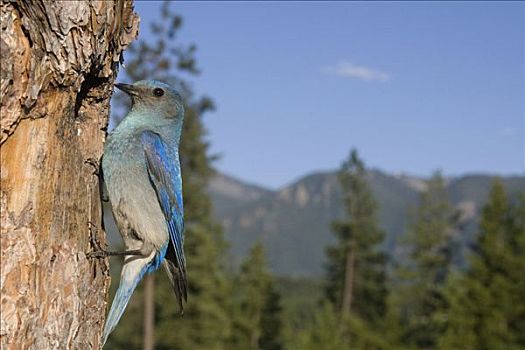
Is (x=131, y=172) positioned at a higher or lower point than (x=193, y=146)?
lower

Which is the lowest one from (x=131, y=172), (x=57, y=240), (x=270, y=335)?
(x=270, y=335)

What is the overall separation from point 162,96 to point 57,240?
169cm

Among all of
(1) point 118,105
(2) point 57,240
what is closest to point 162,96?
(2) point 57,240

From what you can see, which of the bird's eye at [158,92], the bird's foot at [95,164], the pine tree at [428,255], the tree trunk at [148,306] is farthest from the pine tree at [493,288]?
the bird's foot at [95,164]

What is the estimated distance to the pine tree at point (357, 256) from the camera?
137 feet

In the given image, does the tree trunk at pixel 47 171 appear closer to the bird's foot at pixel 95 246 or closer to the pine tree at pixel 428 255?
the bird's foot at pixel 95 246

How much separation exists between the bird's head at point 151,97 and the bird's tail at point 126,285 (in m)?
1.15

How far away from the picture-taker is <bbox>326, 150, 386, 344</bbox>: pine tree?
1645 inches

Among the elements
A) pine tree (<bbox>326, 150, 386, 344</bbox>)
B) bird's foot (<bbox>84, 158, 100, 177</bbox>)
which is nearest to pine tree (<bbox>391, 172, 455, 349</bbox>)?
pine tree (<bbox>326, 150, 386, 344</bbox>)

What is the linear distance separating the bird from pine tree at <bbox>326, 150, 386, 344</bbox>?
36.0 m

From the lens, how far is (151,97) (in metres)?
5.93

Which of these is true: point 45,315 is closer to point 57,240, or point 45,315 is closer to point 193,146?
point 57,240

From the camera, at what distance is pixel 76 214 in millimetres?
4898

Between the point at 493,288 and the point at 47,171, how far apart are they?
26.7 meters
